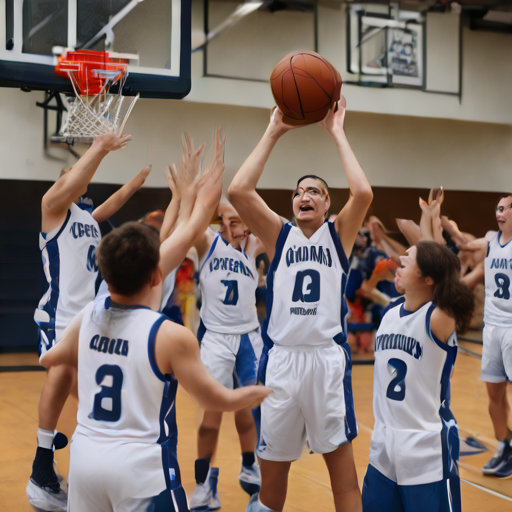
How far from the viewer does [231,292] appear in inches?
158

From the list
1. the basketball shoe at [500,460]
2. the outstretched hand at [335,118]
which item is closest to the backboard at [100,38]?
the outstretched hand at [335,118]

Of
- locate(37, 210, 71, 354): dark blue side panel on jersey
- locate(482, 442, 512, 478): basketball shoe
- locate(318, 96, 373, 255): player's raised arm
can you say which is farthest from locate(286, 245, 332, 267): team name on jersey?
locate(482, 442, 512, 478): basketball shoe

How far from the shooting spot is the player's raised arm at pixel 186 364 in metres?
1.65

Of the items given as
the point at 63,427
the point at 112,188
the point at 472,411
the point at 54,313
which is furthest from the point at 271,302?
the point at 112,188

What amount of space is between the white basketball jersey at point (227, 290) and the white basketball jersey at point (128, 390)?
225 centimetres

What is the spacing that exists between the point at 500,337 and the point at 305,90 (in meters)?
2.49

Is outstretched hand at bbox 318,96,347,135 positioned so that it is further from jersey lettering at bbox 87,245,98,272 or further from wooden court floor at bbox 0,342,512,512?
wooden court floor at bbox 0,342,512,512

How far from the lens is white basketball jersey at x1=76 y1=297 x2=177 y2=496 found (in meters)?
1.65

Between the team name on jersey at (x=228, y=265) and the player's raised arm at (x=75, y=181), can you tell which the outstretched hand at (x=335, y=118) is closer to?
the player's raised arm at (x=75, y=181)

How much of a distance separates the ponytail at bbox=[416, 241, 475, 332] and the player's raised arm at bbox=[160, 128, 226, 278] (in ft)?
2.90

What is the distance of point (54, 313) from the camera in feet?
12.6

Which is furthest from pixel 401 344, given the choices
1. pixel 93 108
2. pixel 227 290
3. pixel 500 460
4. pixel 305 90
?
pixel 93 108

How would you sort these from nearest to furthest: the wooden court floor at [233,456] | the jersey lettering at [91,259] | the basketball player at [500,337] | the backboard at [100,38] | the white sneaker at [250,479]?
the wooden court floor at [233,456] → the white sneaker at [250,479] → the jersey lettering at [91,259] → the basketball player at [500,337] → the backboard at [100,38]

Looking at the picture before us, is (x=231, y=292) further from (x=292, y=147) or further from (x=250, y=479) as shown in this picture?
(x=292, y=147)
